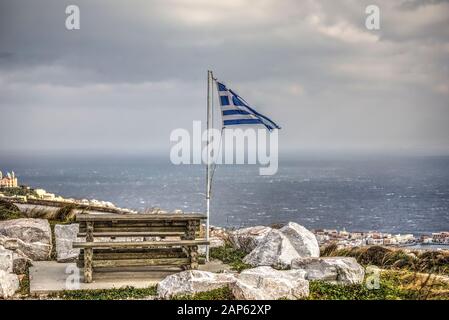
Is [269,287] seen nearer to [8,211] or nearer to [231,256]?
[231,256]

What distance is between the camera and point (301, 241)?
1187cm

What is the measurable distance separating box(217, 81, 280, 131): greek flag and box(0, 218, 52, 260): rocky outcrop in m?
3.94

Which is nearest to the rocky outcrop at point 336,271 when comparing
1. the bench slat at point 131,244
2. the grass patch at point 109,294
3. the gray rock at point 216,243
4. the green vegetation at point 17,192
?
the bench slat at point 131,244

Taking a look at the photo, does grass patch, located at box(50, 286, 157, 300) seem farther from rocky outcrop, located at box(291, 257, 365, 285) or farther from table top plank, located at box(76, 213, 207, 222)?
rocky outcrop, located at box(291, 257, 365, 285)

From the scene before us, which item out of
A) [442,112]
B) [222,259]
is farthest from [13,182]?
[442,112]

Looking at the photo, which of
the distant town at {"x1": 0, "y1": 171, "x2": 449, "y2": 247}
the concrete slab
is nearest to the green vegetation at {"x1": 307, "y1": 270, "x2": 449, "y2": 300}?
the concrete slab

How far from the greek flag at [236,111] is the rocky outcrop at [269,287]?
2876 millimetres

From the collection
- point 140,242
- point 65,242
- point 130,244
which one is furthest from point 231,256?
point 65,242

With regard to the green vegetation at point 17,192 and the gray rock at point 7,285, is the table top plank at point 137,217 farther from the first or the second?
the green vegetation at point 17,192

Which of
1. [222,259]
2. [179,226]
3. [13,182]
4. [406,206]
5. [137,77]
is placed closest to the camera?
[179,226]

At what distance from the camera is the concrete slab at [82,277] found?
9.98 meters

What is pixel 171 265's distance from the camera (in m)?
11.1

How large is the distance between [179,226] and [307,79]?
304 feet

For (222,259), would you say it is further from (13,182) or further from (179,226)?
(13,182)
